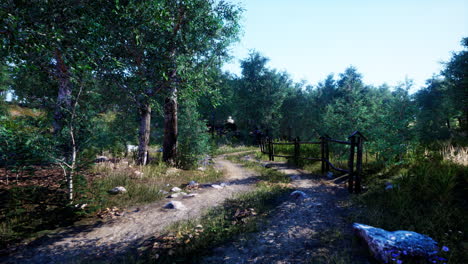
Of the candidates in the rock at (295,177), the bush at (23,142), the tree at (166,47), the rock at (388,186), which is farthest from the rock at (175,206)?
the rock at (388,186)

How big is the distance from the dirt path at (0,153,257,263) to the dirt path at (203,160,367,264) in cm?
172

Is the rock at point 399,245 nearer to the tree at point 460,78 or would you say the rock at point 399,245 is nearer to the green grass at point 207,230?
the green grass at point 207,230

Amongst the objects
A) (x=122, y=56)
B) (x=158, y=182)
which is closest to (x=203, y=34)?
(x=122, y=56)

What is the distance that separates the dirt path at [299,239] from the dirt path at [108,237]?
5.64 feet

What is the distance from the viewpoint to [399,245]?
112 inches

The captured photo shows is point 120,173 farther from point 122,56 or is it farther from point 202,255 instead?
point 202,255

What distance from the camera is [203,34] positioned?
884 cm

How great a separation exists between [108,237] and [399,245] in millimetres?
5180

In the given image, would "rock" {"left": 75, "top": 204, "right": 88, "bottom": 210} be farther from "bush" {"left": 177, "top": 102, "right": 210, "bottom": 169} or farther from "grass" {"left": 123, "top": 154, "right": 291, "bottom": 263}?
"bush" {"left": 177, "top": 102, "right": 210, "bottom": 169}

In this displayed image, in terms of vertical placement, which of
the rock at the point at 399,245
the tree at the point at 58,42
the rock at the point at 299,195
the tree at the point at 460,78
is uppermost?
the tree at the point at 460,78

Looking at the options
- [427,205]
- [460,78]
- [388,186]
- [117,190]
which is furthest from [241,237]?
[460,78]

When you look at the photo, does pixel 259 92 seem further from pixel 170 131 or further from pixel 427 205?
pixel 427 205

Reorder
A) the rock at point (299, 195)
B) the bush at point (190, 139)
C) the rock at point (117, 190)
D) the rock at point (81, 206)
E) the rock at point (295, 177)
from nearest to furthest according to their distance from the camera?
1. the rock at point (81, 206)
2. the rock at point (299, 195)
3. the rock at point (117, 190)
4. the rock at point (295, 177)
5. the bush at point (190, 139)

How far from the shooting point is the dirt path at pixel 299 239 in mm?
3107
